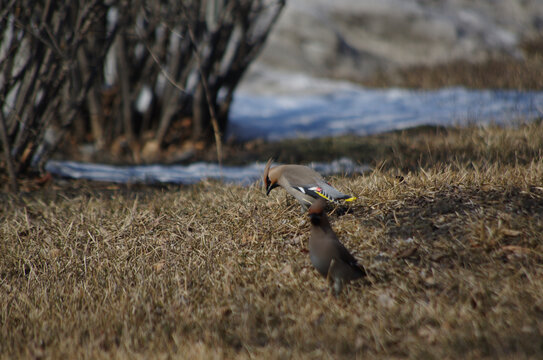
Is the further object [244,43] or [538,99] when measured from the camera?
[538,99]

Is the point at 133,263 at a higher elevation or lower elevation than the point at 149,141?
higher

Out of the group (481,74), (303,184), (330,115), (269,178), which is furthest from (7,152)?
(481,74)

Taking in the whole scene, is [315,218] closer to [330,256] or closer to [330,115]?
[330,256]

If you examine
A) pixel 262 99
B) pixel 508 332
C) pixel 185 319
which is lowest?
pixel 262 99

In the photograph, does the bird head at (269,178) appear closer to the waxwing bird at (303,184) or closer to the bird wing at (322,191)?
the waxwing bird at (303,184)

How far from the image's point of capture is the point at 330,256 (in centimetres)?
294

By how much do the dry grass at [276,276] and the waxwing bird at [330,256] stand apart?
96mm

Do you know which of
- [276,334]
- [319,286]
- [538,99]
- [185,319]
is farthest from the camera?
[538,99]

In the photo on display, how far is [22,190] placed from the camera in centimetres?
Result: 525

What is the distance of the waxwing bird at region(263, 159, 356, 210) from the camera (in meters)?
3.34

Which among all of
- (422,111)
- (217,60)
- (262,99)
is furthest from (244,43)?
(262,99)

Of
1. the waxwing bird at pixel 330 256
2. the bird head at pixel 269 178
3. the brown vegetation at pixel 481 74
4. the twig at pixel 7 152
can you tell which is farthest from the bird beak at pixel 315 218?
the brown vegetation at pixel 481 74

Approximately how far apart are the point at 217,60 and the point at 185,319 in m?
5.46

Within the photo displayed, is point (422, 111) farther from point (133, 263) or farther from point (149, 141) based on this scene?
point (133, 263)
